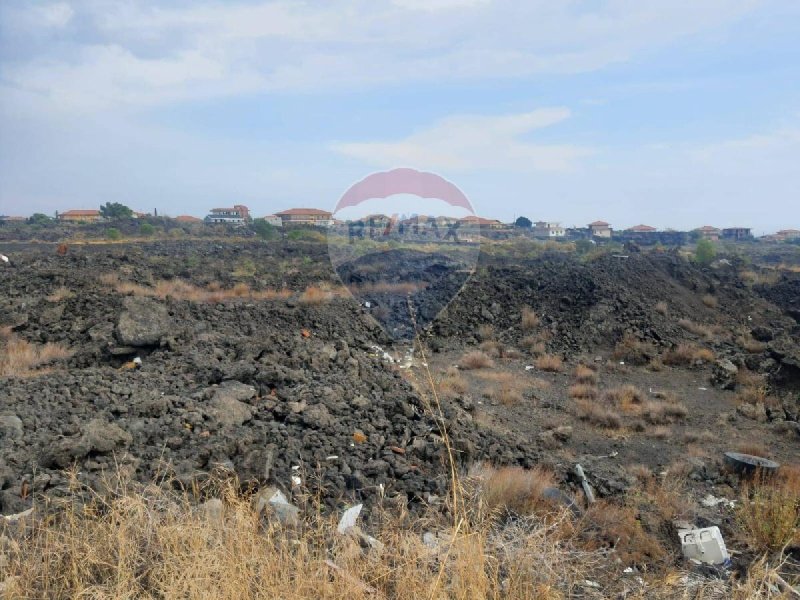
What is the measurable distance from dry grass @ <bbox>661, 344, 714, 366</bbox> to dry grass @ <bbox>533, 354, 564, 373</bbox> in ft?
7.41

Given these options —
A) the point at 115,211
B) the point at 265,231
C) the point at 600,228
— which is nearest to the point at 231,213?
the point at 115,211

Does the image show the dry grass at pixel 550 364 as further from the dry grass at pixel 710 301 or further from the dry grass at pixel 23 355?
the dry grass at pixel 23 355

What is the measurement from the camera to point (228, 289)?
16.1 metres

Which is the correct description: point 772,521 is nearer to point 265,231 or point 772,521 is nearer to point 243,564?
point 243,564

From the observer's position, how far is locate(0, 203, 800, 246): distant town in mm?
7484

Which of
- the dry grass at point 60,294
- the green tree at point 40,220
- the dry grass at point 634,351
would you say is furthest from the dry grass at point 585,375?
the green tree at point 40,220

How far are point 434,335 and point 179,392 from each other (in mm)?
7923

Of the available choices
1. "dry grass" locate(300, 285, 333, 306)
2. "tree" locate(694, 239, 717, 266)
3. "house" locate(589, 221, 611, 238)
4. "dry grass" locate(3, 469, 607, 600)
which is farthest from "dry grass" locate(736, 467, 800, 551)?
"house" locate(589, 221, 611, 238)

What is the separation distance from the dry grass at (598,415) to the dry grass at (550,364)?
2692mm

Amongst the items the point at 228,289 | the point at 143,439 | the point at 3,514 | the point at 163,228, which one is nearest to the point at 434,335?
the point at 228,289

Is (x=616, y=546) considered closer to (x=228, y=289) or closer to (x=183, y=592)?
(x=183, y=592)

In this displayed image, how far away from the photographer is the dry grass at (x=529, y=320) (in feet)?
46.5

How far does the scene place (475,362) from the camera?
11.3 metres

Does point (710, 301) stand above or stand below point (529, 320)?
above
